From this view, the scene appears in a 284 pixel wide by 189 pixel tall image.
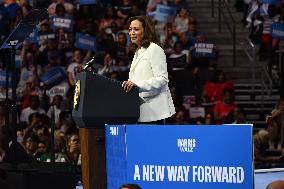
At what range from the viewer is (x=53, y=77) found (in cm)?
1415

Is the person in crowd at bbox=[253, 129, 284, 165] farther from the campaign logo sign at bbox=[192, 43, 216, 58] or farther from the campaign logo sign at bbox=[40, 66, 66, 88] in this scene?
the campaign logo sign at bbox=[40, 66, 66, 88]

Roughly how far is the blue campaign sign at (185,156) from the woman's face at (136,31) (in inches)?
Answer: 29.6

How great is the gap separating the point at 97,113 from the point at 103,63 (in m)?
8.41

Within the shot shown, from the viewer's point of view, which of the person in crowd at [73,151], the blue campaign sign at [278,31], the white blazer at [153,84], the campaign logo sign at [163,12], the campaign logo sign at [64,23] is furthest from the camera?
the campaign logo sign at [163,12]

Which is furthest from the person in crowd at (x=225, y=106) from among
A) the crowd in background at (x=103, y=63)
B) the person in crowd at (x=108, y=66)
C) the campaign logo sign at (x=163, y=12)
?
the campaign logo sign at (x=163, y=12)

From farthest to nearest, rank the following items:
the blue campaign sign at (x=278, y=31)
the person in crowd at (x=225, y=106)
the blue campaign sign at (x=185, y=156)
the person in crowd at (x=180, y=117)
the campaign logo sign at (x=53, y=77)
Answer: the blue campaign sign at (x=278, y=31), the campaign logo sign at (x=53, y=77), the person in crowd at (x=225, y=106), the person in crowd at (x=180, y=117), the blue campaign sign at (x=185, y=156)

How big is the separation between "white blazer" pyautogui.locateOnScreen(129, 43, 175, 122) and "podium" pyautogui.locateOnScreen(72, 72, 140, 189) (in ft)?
0.37

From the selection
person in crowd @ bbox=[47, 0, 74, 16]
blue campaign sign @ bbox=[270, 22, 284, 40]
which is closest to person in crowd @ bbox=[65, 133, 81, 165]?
blue campaign sign @ bbox=[270, 22, 284, 40]

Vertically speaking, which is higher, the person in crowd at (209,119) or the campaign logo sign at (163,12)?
the campaign logo sign at (163,12)

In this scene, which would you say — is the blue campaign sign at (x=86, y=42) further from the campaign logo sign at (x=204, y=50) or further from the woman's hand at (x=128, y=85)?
the woman's hand at (x=128, y=85)

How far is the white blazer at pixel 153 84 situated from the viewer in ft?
19.0

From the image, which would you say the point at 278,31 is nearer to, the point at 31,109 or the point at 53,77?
the point at 53,77

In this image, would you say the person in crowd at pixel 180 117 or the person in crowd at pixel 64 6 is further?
the person in crowd at pixel 64 6

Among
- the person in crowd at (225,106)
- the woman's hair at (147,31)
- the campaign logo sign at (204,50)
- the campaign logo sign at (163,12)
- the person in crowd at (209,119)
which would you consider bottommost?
the person in crowd at (209,119)
